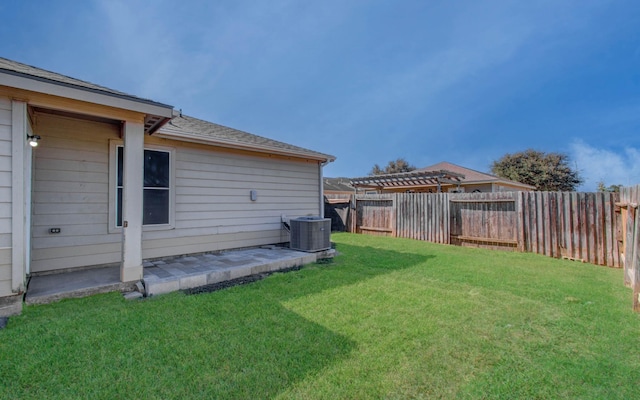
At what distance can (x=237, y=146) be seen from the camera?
238 inches

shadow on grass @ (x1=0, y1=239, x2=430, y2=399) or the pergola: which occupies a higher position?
the pergola

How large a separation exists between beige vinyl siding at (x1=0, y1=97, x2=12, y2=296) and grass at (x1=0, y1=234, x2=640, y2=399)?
1.56 feet

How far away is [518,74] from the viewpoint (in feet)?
53.8

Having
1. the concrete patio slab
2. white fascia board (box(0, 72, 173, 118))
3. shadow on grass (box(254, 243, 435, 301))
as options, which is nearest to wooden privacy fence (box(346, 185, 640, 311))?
shadow on grass (box(254, 243, 435, 301))

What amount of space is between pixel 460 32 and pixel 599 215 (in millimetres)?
9519

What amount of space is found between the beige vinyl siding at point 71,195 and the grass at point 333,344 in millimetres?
1415

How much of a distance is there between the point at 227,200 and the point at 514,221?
767 cm

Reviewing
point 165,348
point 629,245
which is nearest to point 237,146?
point 165,348

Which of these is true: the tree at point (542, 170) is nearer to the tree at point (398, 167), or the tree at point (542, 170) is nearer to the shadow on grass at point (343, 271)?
the tree at point (398, 167)

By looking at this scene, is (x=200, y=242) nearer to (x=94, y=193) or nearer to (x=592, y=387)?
(x=94, y=193)

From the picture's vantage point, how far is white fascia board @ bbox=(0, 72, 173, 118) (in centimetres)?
303

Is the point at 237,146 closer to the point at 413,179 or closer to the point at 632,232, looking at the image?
the point at 632,232

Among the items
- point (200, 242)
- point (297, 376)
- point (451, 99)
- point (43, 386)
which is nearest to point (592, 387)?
point (297, 376)

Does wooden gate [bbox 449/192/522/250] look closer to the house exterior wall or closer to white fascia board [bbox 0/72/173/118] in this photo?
the house exterior wall
